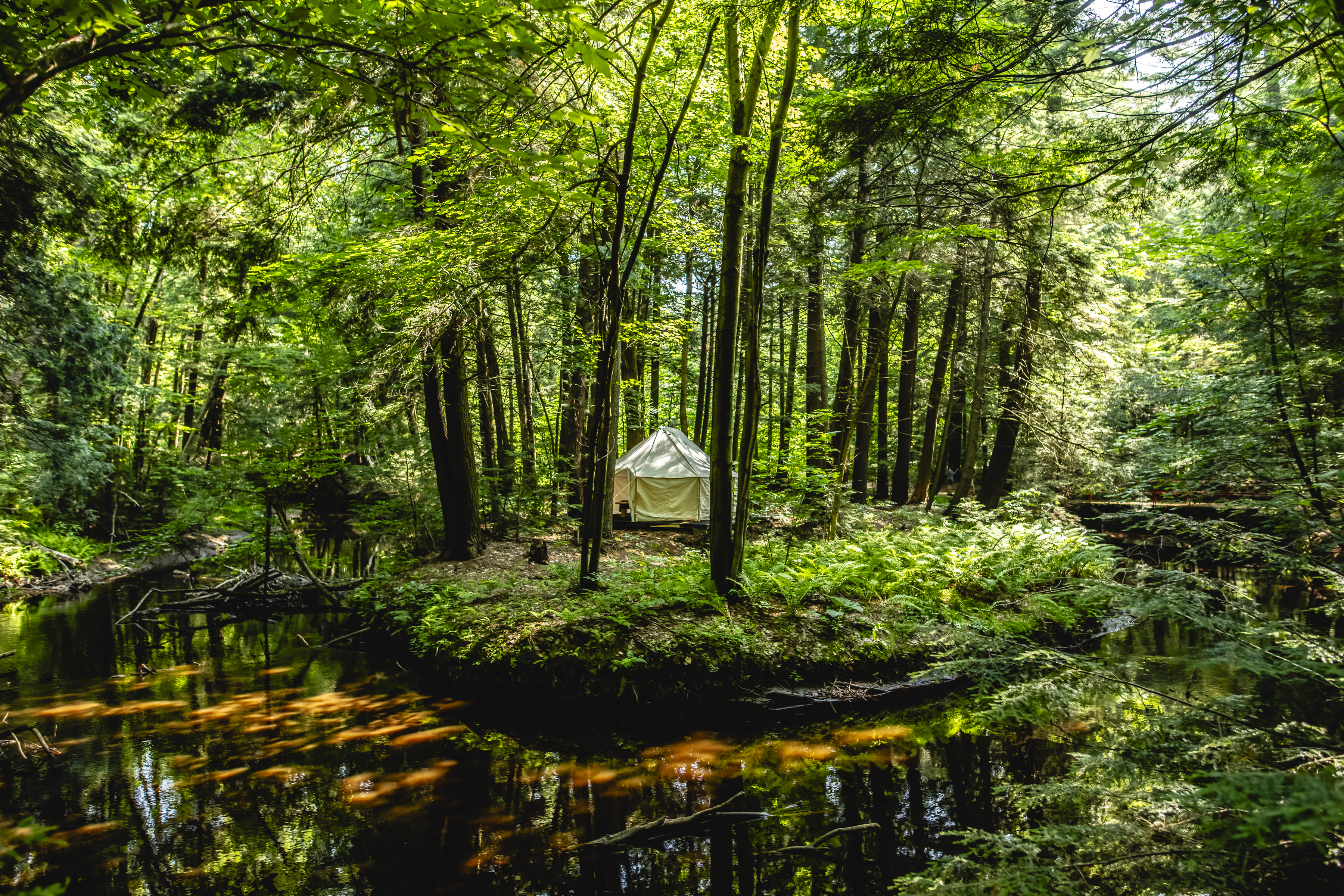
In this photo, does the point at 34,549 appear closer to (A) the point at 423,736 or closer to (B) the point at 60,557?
(B) the point at 60,557

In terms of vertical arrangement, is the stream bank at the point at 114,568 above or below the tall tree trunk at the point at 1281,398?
below

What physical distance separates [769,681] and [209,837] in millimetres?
4559

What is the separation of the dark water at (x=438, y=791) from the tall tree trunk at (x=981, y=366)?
8.21 m

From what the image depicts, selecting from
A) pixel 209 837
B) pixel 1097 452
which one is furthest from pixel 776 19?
pixel 1097 452

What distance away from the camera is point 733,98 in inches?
268

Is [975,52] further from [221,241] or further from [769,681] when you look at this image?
[221,241]

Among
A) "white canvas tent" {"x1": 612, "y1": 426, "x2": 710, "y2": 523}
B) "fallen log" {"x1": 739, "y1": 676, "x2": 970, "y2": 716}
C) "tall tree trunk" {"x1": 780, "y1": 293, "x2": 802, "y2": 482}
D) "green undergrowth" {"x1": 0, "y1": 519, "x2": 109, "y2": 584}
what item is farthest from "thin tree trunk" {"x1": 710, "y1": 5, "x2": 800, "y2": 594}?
"green undergrowth" {"x1": 0, "y1": 519, "x2": 109, "y2": 584}

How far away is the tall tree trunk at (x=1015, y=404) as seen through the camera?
13.5m

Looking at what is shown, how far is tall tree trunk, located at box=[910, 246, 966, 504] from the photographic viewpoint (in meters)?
15.4

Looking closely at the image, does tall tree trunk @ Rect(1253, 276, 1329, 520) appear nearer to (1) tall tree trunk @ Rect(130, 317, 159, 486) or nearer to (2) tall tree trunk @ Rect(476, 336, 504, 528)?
(2) tall tree trunk @ Rect(476, 336, 504, 528)

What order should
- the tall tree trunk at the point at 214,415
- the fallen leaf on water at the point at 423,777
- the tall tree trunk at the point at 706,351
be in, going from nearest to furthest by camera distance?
the fallen leaf on water at the point at 423,777, the tall tree trunk at the point at 706,351, the tall tree trunk at the point at 214,415

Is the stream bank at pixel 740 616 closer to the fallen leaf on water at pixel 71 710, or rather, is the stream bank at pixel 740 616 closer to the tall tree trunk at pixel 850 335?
the fallen leaf on water at pixel 71 710

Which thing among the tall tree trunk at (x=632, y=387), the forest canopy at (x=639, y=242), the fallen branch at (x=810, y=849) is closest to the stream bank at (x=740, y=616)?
the forest canopy at (x=639, y=242)

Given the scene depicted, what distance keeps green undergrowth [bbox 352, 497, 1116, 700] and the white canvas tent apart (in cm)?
552
